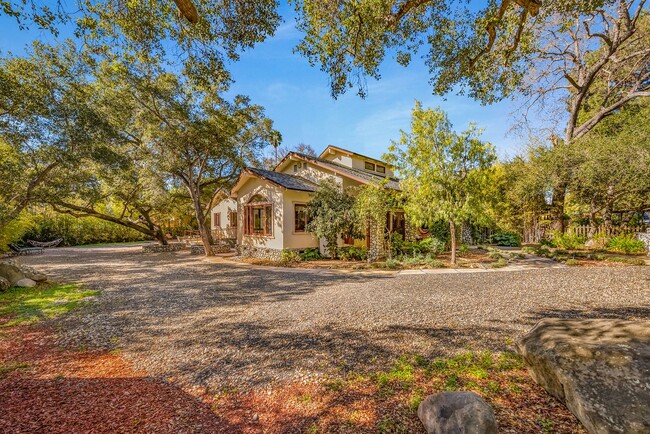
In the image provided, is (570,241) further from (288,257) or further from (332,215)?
(288,257)

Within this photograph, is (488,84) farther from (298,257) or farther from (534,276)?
(298,257)

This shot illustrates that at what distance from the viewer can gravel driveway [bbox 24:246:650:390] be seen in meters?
4.14

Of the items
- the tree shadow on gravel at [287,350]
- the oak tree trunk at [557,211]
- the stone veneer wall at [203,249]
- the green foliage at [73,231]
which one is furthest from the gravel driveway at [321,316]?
the green foliage at [73,231]

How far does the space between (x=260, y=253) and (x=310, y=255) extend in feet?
10.1

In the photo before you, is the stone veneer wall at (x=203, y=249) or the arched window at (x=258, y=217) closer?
the arched window at (x=258, y=217)

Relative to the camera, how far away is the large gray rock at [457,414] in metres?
2.43

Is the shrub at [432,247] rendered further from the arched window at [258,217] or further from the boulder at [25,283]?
the boulder at [25,283]

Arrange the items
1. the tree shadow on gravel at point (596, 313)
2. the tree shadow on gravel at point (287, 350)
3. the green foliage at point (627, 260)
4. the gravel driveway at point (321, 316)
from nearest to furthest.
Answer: the tree shadow on gravel at point (287, 350), the gravel driveway at point (321, 316), the tree shadow on gravel at point (596, 313), the green foliage at point (627, 260)

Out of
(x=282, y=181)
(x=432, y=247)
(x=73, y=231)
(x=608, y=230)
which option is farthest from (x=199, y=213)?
(x=608, y=230)

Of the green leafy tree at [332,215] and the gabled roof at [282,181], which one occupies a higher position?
the gabled roof at [282,181]

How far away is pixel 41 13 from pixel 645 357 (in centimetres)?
1034

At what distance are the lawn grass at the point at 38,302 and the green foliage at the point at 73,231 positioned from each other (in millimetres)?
18280

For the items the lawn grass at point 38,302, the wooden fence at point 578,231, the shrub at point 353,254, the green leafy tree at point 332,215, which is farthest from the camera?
the wooden fence at point 578,231

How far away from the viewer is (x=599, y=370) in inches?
105
